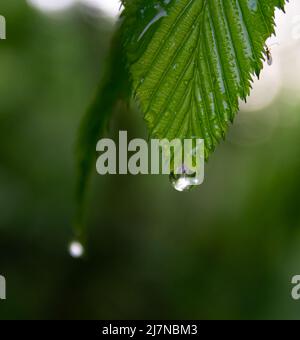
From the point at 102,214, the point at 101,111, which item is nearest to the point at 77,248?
the point at 101,111

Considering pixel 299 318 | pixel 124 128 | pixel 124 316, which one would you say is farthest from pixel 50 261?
pixel 299 318

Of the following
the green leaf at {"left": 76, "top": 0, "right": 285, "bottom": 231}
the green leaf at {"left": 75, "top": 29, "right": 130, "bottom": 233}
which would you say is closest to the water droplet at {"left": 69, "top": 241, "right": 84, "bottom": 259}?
the green leaf at {"left": 75, "top": 29, "right": 130, "bottom": 233}

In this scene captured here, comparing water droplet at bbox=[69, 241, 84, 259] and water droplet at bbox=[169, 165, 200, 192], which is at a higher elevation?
water droplet at bbox=[69, 241, 84, 259]

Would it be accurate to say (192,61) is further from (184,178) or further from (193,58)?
(184,178)

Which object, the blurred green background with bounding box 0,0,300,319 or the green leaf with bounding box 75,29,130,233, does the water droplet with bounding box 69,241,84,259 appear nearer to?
the green leaf with bounding box 75,29,130,233

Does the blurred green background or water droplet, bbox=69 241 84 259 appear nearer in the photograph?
water droplet, bbox=69 241 84 259

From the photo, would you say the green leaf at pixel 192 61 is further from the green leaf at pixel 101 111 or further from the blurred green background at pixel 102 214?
the blurred green background at pixel 102 214

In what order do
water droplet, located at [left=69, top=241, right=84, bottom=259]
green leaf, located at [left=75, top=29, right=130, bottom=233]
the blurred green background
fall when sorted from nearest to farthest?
green leaf, located at [left=75, top=29, right=130, bottom=233]
water droplet, located at [left=69, top=241, right=84, bottom=259]
the blurred green background
